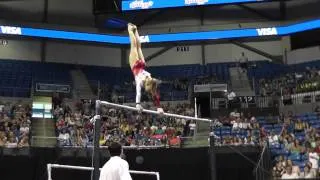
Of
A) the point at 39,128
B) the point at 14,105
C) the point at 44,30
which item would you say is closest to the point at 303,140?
the point at 39,128

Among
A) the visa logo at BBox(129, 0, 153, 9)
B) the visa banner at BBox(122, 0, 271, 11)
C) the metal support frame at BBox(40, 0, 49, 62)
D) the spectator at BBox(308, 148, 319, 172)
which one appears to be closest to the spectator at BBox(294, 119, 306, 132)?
the spectator at BBox(308, 148, 319, 172)

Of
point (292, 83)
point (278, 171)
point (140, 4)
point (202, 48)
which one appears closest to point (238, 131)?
point (278, 171)

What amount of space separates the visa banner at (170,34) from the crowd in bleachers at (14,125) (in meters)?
4.42

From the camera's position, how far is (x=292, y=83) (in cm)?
2506

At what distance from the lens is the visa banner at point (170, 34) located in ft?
87.1

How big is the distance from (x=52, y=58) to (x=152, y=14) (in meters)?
6.55

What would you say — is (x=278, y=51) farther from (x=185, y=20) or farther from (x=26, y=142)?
(x=26, y=142)

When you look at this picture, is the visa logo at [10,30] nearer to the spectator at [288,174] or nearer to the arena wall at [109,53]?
the arena wall at [109,53]

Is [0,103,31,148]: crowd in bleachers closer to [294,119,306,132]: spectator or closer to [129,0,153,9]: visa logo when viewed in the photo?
[129,0,153,9]: visa logo

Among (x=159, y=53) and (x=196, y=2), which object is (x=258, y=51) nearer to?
(x=196, y=2)

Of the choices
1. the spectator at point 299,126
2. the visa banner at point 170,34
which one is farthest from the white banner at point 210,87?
the spectator at point 299,126

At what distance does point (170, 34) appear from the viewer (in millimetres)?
28516

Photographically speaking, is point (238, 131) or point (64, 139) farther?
point (238, 131)

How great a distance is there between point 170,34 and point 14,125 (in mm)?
11007
